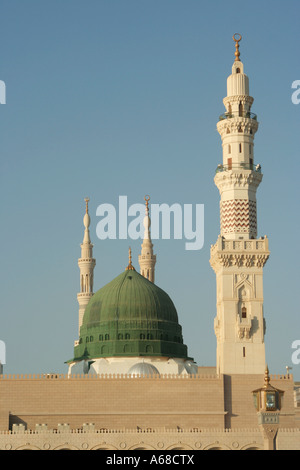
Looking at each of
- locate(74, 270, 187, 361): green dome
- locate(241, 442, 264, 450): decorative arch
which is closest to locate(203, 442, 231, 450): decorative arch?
locate(241, 442, 264, 450): decorative arch

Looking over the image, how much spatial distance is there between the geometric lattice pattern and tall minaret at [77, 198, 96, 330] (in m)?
16.3

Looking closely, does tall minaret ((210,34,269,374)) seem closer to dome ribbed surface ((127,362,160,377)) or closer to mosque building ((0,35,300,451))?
mosque building ((0,35,300,451))

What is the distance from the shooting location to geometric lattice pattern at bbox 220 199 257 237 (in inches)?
2447

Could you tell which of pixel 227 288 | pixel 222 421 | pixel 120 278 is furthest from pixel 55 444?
pixel 120 278

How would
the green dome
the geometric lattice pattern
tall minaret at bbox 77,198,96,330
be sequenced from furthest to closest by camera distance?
tall minaret at bbox 77,198,96,330 → the green dome → the geometric lattice pattern

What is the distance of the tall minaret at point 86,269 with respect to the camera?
75625mm

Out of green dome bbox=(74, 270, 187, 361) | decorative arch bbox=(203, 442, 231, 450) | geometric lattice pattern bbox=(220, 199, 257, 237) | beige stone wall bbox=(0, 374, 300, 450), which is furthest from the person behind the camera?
green dome bbox=(74, 270, 187, 361)

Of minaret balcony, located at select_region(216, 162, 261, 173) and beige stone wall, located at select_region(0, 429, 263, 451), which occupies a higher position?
minaret balcony, located at select_region(216, 162, 261, 173)

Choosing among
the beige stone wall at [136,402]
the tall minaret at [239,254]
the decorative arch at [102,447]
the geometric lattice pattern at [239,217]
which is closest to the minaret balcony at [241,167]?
the tall minaret at [239,254]

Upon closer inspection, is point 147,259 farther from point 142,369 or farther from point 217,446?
point 217,446

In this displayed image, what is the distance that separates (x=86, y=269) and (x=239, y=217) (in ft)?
57.6

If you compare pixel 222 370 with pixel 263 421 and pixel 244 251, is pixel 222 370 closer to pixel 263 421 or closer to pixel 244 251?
pixel 244 251

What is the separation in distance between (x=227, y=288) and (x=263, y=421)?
15.7 metres

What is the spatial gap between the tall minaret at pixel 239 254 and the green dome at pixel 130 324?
6.06 m
